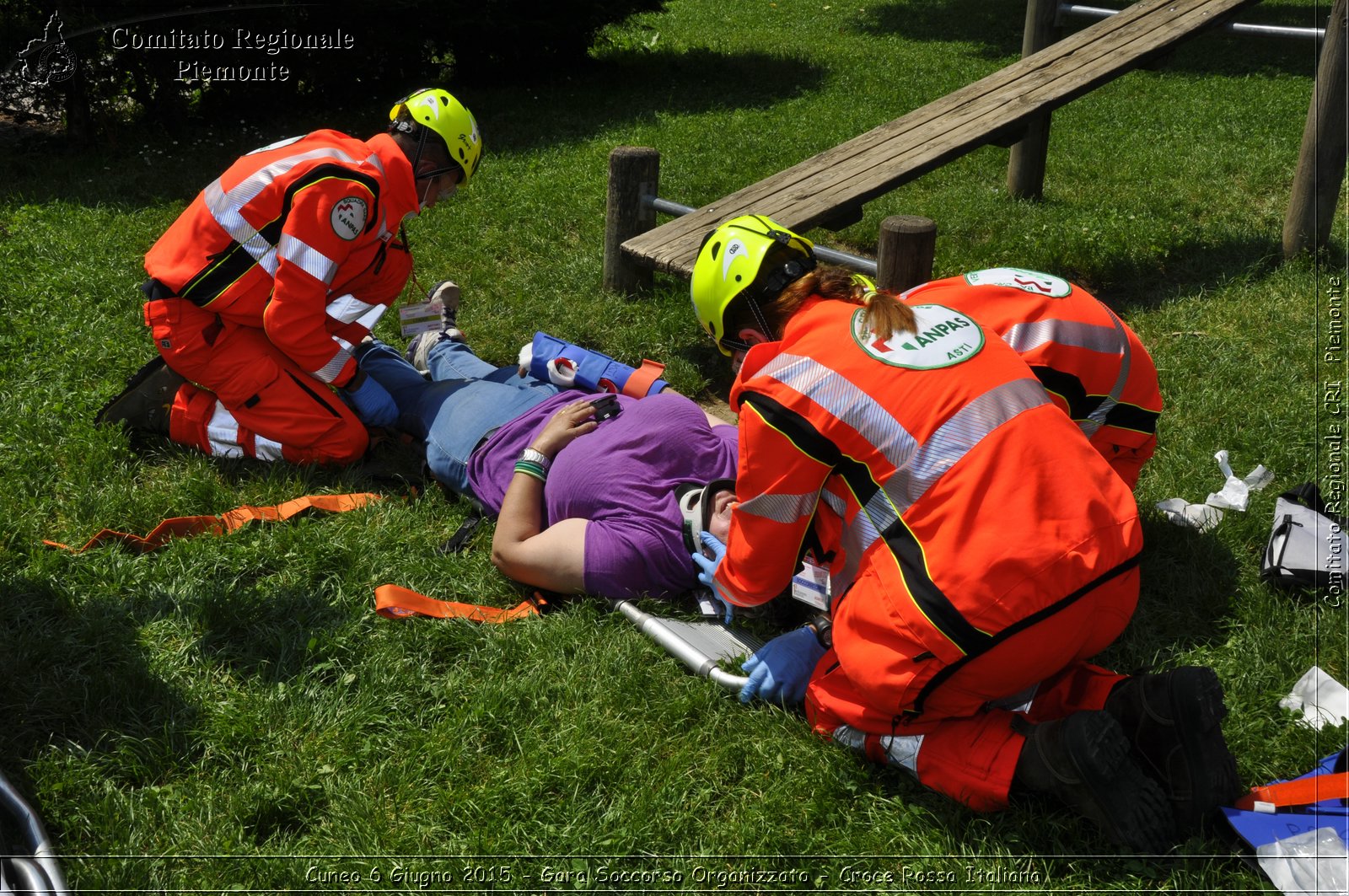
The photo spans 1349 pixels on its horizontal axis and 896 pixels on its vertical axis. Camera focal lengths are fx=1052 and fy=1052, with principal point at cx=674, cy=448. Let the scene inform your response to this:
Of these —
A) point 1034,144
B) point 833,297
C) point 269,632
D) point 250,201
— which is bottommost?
point 269,632

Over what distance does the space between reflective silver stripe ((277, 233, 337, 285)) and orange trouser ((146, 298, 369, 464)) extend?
457 mm

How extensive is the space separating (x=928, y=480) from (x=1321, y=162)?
468cm

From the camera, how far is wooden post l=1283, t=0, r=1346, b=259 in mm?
5734

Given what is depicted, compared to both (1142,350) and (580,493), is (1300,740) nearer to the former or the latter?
(1142,350)

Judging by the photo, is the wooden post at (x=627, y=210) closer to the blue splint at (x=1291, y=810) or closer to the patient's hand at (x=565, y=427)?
the patient's hand at (x=565, y=427)

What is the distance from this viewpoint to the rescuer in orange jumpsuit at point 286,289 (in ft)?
14.5

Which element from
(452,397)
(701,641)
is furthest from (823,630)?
(452,397)

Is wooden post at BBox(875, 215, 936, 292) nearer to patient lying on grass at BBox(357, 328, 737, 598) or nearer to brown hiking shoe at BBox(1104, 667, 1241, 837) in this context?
patient lying on grass at BBox(357, 328, 737, 598)

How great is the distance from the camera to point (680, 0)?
56.7 feet

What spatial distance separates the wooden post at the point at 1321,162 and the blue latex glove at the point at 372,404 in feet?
16.6

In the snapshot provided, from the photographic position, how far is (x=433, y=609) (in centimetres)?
366

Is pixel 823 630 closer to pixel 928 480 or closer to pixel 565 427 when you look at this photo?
pixel 928 480

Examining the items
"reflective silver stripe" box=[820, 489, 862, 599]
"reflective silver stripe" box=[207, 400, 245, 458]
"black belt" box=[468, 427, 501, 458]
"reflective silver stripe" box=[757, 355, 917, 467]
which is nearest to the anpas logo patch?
"reflective silver stripe" box=[757, 355, 917, 467]

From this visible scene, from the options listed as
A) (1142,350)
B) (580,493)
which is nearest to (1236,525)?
(1142,350)
